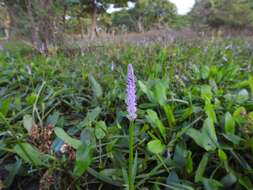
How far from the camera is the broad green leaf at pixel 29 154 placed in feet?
2.34

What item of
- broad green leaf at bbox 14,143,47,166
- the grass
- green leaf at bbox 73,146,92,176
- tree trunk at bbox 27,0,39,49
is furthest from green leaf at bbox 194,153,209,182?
tree trunk at bbox 27,0,39,49

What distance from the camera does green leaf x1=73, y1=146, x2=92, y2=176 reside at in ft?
2.29

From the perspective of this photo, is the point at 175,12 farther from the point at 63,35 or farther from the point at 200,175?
the point at 200,175

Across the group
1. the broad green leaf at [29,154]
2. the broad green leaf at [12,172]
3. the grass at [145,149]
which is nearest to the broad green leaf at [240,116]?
the grass at [145,149]

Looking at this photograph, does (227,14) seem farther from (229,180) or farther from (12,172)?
(12,172)

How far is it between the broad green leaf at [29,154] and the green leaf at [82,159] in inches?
5.2

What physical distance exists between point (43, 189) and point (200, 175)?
0.50m

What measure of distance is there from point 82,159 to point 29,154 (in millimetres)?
179

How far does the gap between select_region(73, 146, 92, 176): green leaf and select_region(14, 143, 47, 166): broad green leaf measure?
0.13 meters

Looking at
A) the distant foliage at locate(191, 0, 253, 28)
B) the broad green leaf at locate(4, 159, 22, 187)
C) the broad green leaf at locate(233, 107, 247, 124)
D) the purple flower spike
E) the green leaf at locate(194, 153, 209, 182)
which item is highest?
the distant foliage at locate(191, 0, 253, 28)

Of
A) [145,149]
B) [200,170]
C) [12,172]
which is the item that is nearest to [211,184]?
[200,170]

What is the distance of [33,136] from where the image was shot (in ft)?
2.55

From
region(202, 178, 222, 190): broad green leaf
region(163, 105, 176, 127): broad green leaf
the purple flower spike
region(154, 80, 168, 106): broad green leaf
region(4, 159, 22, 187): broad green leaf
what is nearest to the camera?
the purple flower spike

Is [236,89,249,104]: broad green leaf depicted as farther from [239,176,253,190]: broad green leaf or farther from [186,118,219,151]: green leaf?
[239,176,253,190]: broad green leaf
